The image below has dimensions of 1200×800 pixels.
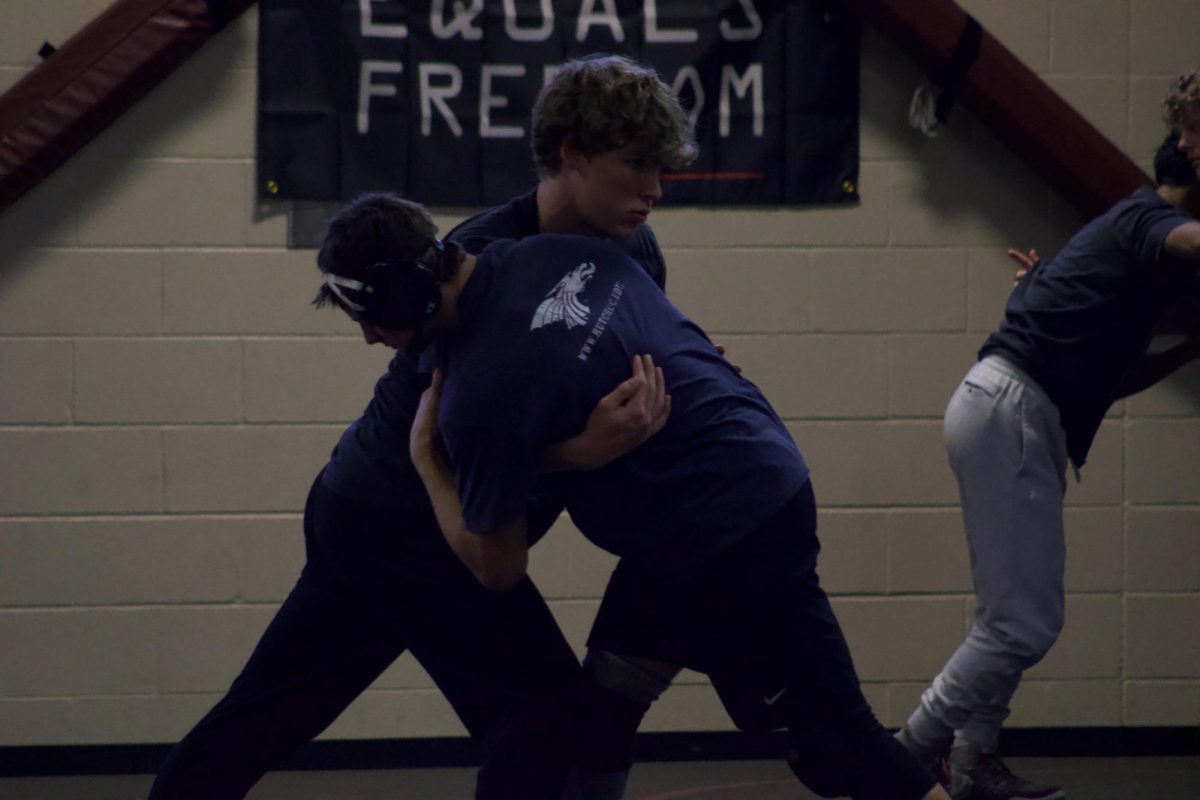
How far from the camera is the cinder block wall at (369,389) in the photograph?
3.77m

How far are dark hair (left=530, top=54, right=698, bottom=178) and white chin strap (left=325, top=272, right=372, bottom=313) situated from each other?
0.40 meters

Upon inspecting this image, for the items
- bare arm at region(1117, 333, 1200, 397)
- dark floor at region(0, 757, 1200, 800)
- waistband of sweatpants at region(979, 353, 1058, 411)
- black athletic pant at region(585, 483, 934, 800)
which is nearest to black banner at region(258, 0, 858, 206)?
waistband of sweatpants at region(979, 353, 1058, 411)

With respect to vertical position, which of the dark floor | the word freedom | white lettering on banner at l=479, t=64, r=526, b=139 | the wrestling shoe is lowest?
the dark floor

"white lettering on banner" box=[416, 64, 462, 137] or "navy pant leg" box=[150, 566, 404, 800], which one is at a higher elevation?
"white lettering on banner" box=[416, 64, 462, 137]

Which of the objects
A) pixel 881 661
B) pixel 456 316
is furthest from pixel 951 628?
pixel 456 316

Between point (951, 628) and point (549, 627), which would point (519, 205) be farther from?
point (951, 628)

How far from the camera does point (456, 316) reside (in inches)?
75.5

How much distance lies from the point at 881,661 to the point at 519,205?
2146 mm

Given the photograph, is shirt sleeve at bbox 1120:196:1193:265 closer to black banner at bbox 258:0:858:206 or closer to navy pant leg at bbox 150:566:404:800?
black banner at bbox 258:0:858:206

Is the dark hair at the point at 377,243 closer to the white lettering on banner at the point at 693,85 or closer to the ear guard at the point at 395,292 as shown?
the ear guard at the point at 395,292

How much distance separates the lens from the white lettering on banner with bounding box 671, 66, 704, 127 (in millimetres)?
3807

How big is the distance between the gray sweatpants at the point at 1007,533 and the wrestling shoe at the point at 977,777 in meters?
0.17

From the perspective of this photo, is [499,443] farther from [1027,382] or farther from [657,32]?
[657,32]

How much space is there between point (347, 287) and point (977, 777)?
192cm
